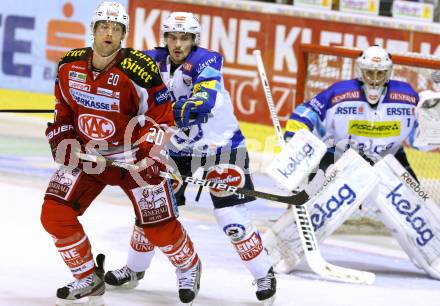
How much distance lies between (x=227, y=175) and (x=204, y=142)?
0.66 feet

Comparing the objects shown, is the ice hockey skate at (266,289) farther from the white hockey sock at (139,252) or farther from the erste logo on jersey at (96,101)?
the erste logo on jersey at (96,101)

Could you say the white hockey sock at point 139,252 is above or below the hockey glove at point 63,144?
below

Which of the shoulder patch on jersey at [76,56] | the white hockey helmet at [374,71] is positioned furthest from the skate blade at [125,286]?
the white hockey helmet at [374,71]

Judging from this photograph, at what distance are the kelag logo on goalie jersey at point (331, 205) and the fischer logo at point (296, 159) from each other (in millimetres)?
279

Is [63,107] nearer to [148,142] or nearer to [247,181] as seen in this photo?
[148,142]

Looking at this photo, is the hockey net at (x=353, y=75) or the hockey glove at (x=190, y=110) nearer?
the hockey glove at (x=190, y=110)

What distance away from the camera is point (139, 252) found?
5289 millimetres

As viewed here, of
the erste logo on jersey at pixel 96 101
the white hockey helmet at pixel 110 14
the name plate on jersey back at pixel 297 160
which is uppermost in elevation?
the white hockey helmet at pixel 110 14

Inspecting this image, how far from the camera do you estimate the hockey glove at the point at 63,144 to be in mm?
4707

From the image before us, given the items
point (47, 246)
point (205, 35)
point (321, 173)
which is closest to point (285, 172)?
point (321, 173)

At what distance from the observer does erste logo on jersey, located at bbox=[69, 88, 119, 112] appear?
4.61 metres

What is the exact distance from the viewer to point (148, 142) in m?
4.66

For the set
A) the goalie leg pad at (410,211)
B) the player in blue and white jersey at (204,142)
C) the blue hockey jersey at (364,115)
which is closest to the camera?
the player in blue and white jersey at (204,142)

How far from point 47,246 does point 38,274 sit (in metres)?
0.65
